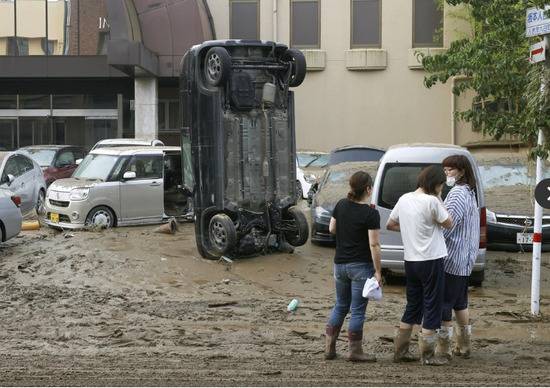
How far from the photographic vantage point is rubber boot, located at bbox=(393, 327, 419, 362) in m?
6.53

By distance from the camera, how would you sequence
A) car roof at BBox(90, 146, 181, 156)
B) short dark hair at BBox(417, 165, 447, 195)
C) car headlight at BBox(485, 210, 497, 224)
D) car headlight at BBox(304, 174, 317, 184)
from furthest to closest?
car headlight at BBox(304, 174, 317, 184), car roof at BBox(90, 146, 181, 156), car headlight at BBox(485, 210, 497, 224), short dark hair at BBox(417, 165, 447, 195)

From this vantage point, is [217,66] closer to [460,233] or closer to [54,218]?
[460,233]

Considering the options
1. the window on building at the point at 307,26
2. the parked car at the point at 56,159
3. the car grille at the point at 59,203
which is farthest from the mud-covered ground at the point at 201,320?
the window on building at the point at 307,26

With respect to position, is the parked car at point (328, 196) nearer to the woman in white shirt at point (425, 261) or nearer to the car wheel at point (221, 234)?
the car wheel at point (221, 234)

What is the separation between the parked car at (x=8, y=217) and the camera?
12477 millimetres

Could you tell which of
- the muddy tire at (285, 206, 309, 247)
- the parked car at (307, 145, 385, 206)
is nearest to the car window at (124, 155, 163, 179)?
the parked car at (307, 145, 385, 206)

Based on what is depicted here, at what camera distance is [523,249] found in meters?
13.0

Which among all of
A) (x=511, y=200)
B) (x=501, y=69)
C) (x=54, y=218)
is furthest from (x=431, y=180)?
(x=54, y=218)

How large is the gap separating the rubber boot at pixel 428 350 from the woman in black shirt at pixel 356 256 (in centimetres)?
44

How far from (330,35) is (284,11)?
2.09m

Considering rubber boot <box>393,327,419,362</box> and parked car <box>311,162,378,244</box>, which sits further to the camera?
parked car <box>311,162,378,244</box>

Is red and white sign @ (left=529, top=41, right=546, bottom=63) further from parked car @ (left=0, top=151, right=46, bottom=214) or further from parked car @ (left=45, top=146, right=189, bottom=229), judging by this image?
parked car @ (left=0, top=151, right=46, bottom=214)

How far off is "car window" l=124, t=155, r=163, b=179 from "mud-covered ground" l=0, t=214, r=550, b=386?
261 centimetres

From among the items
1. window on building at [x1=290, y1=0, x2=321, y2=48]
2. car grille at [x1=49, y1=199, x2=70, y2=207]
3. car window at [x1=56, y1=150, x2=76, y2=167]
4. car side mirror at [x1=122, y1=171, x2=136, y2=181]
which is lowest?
car grille at [x1=49, y1=199, x2=70, y2=207]
